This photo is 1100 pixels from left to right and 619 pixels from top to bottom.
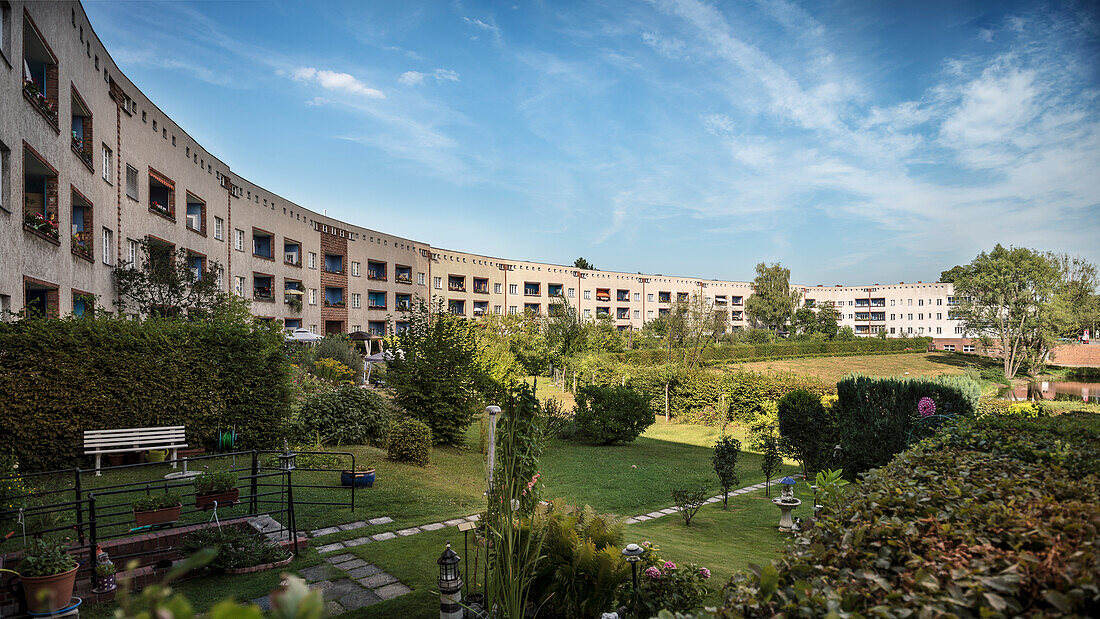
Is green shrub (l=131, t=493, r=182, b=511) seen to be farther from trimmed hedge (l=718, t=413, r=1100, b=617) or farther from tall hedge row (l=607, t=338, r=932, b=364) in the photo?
tall hedge row (l=607, t=338, r=932, b=364)

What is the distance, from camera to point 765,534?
9375mm

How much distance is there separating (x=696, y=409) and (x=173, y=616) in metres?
22.9

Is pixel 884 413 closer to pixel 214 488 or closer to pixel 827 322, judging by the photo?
pixel 214 488

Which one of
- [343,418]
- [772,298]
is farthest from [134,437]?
[772,298]

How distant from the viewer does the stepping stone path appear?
19.2ft

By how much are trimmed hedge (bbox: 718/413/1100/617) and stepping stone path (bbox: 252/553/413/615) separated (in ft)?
15.1

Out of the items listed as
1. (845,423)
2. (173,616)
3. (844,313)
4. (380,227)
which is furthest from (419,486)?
(844,313)

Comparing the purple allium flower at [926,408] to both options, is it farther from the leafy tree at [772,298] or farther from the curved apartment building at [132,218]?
the leafy tree at [772,298]

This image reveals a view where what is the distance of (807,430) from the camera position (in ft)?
45.3

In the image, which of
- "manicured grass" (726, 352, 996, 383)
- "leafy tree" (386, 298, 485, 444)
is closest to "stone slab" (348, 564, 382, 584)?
"leafy tree" (386, 298, 485, 444)

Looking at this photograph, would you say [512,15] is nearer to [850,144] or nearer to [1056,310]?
[850,144]

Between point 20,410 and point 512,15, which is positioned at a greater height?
point 512,15

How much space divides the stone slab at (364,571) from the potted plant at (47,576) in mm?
2676

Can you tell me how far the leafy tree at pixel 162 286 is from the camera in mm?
17062
